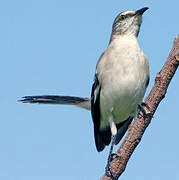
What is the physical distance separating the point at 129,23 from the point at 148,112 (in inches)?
104

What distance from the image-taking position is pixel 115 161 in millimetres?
4676

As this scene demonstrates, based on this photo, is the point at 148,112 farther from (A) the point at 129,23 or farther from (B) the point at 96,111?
(A) the point at 129,23

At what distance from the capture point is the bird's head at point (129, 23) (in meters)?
6.45

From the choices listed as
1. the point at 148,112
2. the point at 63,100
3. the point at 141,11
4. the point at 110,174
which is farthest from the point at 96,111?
the point at 148,112

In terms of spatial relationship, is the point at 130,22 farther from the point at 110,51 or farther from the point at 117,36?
the point at 110,51

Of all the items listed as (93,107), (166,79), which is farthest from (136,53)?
(166,79)

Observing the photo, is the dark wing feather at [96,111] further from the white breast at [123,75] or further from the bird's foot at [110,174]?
the bird's foot at [110,174]

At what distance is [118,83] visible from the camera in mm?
5965

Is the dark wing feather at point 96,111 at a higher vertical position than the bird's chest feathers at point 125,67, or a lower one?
lower

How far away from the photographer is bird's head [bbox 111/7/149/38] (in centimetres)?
645

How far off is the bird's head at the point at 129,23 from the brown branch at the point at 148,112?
7.74 ft

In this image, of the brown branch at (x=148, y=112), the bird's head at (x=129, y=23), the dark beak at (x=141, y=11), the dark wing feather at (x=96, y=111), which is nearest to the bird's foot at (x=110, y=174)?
the brown branch at (x=148, y=112)

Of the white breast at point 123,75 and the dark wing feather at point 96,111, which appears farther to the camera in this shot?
the dark wing feather at point 96,111

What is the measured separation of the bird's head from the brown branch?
92.8 inches
